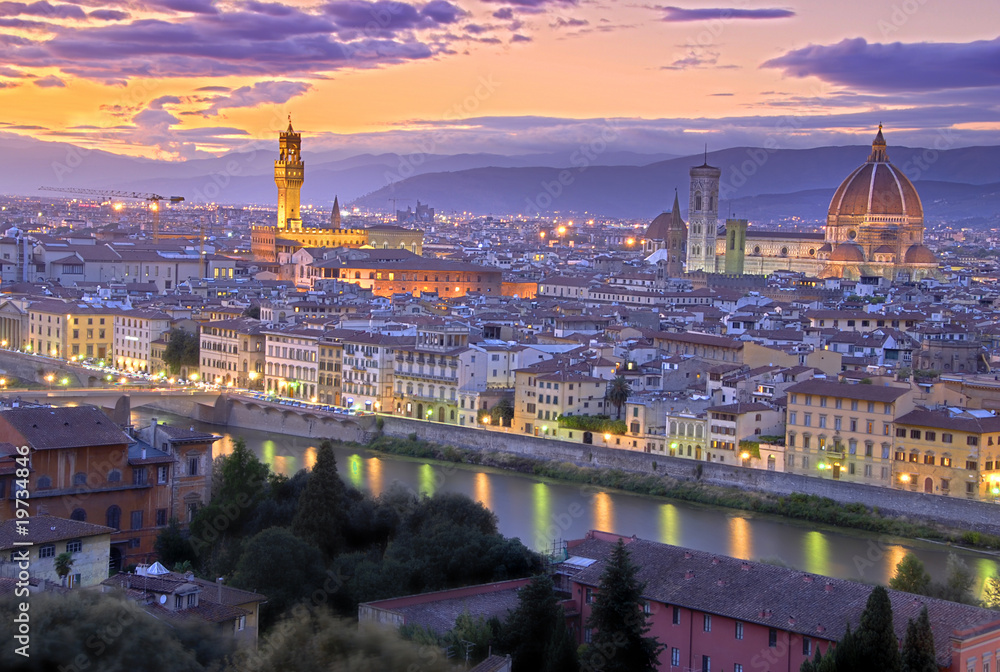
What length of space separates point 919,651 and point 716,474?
305 inches

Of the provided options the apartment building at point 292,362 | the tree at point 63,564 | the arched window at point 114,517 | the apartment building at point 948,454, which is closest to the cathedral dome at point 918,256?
the apartment building at point 292,362

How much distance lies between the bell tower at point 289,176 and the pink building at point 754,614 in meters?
36.9

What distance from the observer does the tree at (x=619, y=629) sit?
7004mm

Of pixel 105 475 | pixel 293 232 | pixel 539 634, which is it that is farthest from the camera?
pixel 293 232

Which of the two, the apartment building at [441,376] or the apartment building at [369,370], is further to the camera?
the apartment building at [369,370]

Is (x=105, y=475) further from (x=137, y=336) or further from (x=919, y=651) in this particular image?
(x=137, y=336)

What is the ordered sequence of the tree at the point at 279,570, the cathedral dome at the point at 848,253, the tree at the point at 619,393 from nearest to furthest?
the tree at the point at 279,570 → the tree at the point at 619,393 → the cathedral dome at the point at 848,253

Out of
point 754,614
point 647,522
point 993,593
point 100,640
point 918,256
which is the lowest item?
point 647,522

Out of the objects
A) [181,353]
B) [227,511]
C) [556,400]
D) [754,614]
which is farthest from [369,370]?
[754,614]

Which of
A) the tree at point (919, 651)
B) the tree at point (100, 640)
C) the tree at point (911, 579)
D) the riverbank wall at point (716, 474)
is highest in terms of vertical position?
the tree at point (100, 640)

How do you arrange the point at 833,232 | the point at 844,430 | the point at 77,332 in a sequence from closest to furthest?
the point at 844,430 < the point at 77,332 < the point at 833,232

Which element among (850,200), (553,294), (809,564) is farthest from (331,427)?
(850,200)

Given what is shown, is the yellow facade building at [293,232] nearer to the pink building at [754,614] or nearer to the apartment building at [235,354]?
the apartment building at [235,354]

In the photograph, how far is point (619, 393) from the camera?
16.3 m
